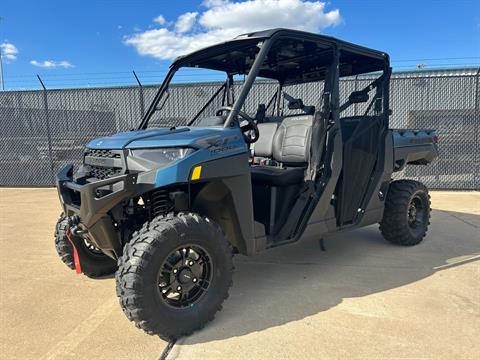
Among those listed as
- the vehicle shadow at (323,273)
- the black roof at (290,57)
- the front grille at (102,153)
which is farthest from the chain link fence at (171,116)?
the front grille at (102,153)

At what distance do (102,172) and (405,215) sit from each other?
340 cm

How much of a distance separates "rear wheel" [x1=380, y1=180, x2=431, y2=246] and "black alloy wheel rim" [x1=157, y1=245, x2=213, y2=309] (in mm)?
2671

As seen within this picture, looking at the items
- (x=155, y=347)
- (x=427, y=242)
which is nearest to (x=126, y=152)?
(x=155, y=347)

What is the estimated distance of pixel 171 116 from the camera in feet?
31.8

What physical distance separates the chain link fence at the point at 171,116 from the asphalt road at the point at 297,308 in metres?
4.42

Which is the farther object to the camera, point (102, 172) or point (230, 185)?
point (102, 172)

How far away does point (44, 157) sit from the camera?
10.2 meters

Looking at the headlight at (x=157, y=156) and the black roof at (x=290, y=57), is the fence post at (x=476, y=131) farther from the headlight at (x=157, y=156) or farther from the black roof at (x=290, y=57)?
the headlight at (x=157, y=156)

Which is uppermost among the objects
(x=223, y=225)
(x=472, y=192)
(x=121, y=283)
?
(x=223, y=225)

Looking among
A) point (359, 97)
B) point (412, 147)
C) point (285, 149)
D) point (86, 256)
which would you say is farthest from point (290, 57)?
point (86, 256)

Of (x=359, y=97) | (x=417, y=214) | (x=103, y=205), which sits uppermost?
(x=359, y=97)

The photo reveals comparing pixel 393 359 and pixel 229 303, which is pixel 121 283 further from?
pixel 393 359

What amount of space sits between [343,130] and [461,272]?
5.90 feet

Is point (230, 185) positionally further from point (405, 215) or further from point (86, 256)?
point (405, 215)
